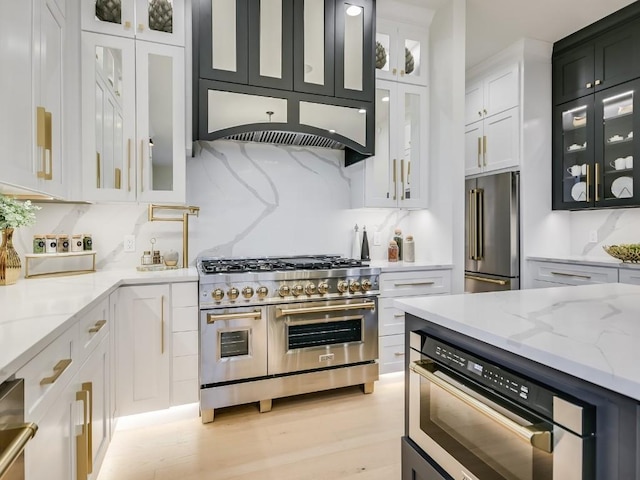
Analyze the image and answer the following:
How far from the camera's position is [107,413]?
1787mm

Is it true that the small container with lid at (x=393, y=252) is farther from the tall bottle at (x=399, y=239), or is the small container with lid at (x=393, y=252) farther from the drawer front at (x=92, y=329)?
the drawer front at (x=92, y=329)

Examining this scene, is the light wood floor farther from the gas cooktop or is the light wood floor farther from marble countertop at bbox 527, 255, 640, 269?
marble countertop at bbox 527, 255, 640, 269

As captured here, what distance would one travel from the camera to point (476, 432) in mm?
975

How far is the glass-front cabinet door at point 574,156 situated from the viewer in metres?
3.31

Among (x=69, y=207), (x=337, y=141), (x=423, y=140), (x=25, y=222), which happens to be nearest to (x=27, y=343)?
(x=25, y=222)

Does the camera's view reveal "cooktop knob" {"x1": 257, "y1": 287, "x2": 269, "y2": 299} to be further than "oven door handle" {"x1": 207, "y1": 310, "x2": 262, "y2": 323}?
Yes

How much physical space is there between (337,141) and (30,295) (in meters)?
2.05

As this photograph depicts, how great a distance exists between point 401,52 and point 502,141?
1415mm

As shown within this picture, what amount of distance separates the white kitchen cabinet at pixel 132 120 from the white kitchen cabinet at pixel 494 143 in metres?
2.97

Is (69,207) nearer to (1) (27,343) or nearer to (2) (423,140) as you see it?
(1) (27,343)

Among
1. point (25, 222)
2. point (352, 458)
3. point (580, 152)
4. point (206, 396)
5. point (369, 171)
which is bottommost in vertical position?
point (352, 458)

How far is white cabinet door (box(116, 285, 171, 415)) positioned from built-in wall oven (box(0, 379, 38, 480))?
52.5 inches

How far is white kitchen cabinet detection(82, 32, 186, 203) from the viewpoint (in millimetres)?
2215

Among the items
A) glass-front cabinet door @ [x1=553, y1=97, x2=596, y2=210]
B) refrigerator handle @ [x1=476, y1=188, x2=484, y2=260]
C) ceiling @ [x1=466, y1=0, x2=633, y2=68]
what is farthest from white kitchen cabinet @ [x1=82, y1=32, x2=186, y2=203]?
glass-front cabinet door @ [x1=553, y1=97, x2=596, y2=210]
